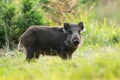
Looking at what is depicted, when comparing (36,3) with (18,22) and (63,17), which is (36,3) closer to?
(18,22)

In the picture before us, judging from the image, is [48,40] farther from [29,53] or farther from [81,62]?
[81,62]

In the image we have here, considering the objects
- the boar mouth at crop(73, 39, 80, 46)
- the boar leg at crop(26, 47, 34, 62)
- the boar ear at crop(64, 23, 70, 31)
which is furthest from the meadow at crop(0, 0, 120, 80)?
the boar ear at crop(64, 23, 70, 31)

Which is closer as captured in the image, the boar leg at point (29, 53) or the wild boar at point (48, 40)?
the wild boar at point (48, 40)

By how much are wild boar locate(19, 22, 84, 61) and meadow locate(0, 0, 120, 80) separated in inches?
9.3

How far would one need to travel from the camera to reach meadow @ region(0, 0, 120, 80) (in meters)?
6.59

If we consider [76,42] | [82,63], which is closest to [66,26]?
[76,42]

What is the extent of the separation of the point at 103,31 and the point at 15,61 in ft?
16.3

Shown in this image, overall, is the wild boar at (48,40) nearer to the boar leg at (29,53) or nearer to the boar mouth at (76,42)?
the boar leg at (29,53)

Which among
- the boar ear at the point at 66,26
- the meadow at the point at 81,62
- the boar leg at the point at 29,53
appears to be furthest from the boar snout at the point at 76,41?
the boar leg at the point at 29,53

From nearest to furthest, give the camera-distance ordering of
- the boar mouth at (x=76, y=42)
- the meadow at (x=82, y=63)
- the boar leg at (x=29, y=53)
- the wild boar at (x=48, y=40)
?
the meadow at (x=82, y=63), the boar mouth at (x=76, y=42), the wild boar at (x=48, y=40), the boar leg at (x=29, y=53)

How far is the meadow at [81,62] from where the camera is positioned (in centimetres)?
659

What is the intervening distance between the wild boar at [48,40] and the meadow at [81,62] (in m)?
0.24

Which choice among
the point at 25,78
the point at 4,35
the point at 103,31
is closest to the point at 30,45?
the point at 4,35

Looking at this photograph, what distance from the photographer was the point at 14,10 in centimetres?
1672
